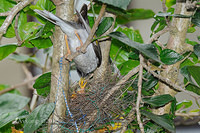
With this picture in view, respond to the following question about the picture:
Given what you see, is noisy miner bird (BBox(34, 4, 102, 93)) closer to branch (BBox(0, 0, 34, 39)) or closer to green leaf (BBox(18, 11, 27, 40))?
branch (BBox(0, 0, 34, 39))

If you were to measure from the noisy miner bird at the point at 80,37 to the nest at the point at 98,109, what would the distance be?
0.15 metres

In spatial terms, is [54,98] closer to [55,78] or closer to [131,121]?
[55,78]

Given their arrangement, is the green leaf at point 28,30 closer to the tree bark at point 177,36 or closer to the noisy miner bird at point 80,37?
the noisy miner bird at point 80,37

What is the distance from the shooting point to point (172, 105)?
106 cm

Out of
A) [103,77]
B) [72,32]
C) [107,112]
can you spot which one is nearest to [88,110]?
[107,112]

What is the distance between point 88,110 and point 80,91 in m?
0.20

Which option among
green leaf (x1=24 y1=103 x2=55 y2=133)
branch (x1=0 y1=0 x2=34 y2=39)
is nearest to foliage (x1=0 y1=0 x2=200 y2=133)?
green leaf (x1=24 y1=103 x2=55 y2=133)

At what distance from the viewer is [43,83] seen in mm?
1181

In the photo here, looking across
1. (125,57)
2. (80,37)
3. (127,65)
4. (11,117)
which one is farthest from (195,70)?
(11,117)

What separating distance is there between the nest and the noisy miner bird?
15 cm

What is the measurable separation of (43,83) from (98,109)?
307 millimetres

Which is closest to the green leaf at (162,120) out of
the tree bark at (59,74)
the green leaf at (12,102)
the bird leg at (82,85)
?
the tree bark at (59,74)

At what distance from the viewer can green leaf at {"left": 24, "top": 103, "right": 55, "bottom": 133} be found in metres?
0.90

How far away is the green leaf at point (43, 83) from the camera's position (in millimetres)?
1158
